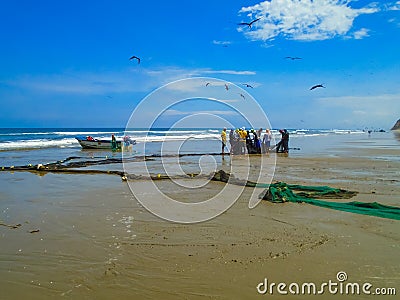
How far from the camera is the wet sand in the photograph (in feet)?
12.6

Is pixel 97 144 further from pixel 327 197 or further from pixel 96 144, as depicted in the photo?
pixel 327 197

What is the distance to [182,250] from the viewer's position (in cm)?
493

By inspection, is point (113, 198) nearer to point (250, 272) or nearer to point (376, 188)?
point (250, 272)

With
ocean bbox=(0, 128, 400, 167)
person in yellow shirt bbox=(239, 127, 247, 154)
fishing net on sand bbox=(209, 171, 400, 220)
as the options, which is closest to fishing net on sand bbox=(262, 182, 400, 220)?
fishing net on sand bbox=(209, 171, 400, 220)

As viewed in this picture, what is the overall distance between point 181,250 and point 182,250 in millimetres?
16

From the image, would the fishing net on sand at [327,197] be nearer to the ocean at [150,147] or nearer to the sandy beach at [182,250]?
the sandy beach at [182,250]

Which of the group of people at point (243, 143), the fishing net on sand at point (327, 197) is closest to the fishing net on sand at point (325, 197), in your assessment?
the fishing net on sand at point (327, 197)

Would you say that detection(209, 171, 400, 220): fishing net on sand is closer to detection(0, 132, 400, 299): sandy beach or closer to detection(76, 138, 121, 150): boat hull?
detection(0, 132, 400, 299): sandy beach

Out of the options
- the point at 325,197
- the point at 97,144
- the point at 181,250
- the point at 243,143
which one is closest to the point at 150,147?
the point at 97,144

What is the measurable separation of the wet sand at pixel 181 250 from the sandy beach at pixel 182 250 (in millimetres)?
13

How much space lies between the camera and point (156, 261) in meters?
4.53

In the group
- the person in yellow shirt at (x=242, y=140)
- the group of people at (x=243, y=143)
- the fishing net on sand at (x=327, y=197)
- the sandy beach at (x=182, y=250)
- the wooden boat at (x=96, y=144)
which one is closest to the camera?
the sandy beach at (x=182, y=250)

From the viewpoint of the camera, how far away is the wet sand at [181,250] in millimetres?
3836

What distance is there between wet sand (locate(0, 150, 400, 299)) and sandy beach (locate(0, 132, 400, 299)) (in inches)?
0.5
